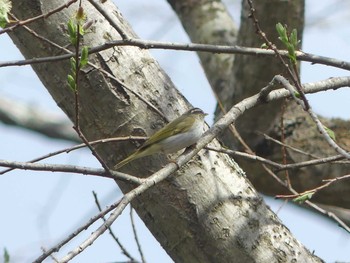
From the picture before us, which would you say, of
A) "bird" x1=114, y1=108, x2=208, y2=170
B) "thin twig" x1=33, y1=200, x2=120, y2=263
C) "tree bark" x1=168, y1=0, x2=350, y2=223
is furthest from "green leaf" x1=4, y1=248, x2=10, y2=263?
"tree bark" x1=168, y1=0, x2=350, y2=223

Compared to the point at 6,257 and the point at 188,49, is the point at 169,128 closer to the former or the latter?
the point at 188,49

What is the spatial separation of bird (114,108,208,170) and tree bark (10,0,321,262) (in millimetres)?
44

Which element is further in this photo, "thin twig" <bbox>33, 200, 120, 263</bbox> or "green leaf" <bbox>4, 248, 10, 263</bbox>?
"green leaf" <bbox>4, 248, 10, 263</bbox>

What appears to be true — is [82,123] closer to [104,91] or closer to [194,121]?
[104,91]

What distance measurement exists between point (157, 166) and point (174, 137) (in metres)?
0.15

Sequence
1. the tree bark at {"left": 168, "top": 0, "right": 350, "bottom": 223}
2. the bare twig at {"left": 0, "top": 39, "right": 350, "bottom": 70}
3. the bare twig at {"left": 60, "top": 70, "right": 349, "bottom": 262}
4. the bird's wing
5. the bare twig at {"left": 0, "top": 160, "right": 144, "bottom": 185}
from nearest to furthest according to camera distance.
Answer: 1. the bare twig at {"left": 60, "top": 70, "right": 349, "bottom": 262}
2. the bare twig at {"left": 0, "top": 160, "right": 144, "bottom": 185}
3. the bare twig at {"left": 0, "top": 39, "right": 350, "bottom": 70}
4. the bird's wing
5. the tree bark at {"left": 168, "top": 0, "right": 350, "bottom": 223}

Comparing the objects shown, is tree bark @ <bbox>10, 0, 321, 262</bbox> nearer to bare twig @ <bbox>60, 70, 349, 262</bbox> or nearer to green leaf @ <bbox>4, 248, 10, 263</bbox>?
bare twig @ <bbox>60, 70, 349, 262</bbox>

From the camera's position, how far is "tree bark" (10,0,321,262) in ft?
9.82

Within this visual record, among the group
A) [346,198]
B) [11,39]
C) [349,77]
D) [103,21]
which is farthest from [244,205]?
[346,198]

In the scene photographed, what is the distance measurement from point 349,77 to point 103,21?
40.0 inches

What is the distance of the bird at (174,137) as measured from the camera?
118 inches

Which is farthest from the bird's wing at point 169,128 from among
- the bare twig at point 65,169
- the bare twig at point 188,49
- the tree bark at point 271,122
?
the tree bark at point 271,122

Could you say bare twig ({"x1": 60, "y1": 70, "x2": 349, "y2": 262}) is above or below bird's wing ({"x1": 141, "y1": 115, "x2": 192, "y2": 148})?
below

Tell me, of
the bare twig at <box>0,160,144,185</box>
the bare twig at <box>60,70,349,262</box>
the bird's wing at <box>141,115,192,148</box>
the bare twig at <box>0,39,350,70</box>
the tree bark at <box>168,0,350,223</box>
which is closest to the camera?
the bare twig at <box>60,70,349,262</box>
